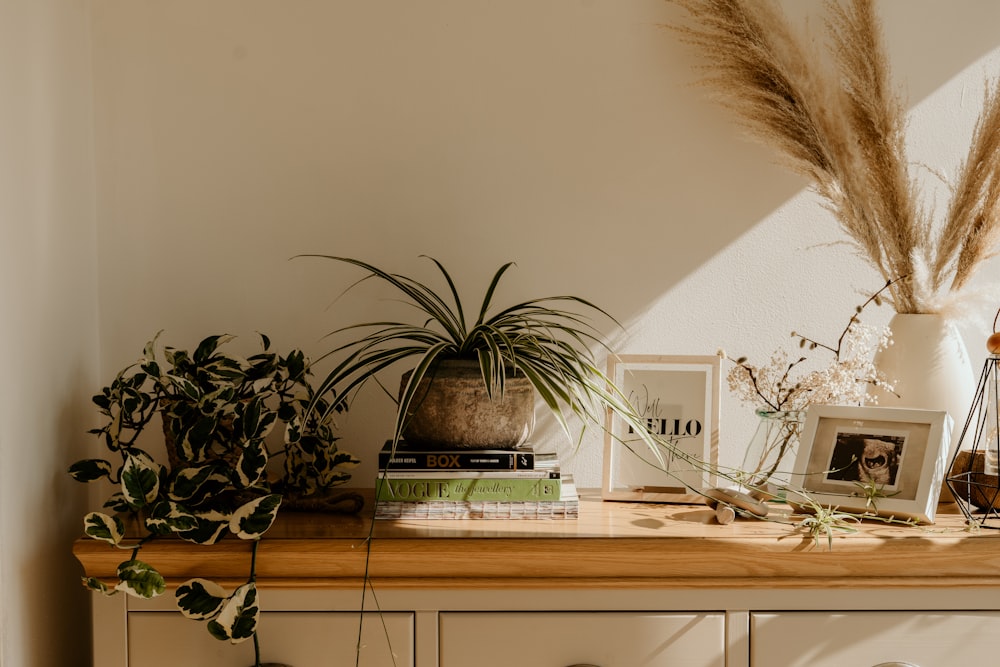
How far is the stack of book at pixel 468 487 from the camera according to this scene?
1334 mm

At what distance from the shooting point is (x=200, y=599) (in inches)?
45.6

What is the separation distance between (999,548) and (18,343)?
4.89ft

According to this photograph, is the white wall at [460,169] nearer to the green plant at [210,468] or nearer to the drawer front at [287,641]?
the green plant at [210,468]

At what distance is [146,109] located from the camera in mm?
1571

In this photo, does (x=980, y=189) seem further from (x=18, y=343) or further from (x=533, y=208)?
(x=18, y=343)

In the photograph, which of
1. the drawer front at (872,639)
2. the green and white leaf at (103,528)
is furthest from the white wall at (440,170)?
the drawer front at (872,639)

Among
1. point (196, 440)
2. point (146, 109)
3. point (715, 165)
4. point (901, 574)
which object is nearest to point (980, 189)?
point (715, 165)

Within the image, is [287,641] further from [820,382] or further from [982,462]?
[982,462]

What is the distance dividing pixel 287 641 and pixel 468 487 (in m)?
0.35

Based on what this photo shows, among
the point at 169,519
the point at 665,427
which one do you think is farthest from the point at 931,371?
the point at 169,519

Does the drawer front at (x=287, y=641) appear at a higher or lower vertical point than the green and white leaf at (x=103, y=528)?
lower

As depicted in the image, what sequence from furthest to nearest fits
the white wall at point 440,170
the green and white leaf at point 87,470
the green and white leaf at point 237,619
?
the white wall at point 440,170
the green and white leaf at point 87,470
the green and white leaf at point 237,619

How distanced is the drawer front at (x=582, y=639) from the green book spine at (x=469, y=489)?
0.19m

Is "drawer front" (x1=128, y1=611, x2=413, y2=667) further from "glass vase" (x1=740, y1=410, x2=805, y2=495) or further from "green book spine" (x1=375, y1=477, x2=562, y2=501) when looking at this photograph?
"glass vase" (x1=740, y1=410, x2=805, y2=495)
